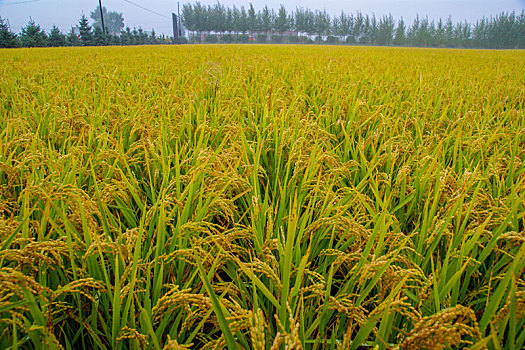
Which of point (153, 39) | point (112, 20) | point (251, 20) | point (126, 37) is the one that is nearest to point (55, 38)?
point (126, 37)

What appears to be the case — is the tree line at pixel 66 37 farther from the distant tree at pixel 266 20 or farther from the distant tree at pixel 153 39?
the distant tree at pixel 266 20

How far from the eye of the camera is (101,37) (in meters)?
33.1

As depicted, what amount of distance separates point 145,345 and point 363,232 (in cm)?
62

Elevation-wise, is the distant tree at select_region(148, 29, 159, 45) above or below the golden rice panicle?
above

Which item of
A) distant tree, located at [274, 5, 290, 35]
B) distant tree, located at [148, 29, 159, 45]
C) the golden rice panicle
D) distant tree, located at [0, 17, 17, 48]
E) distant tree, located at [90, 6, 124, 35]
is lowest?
the golden rice panicle

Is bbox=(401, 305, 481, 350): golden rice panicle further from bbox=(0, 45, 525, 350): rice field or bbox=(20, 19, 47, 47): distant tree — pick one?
bbox=(20, 19, 47, 47): distant tree

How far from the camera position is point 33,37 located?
2836 centimetres

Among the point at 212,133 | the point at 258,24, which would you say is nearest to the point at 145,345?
the point at 212,133

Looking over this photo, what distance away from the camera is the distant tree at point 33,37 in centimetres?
Answer: 2797

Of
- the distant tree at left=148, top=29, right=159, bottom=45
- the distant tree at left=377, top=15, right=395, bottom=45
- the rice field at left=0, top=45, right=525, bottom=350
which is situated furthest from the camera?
the distant tree at left=377, top=15, right=395, bottom=45

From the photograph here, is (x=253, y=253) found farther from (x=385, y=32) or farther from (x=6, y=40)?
(x=385, y=32)

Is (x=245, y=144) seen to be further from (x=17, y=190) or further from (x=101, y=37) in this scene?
(x=101, y=37)

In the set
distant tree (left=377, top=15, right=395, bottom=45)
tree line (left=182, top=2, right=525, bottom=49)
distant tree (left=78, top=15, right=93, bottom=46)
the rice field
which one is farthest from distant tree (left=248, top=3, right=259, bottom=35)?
the rice field

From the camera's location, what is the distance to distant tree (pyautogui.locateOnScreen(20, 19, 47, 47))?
2797 centimetres
